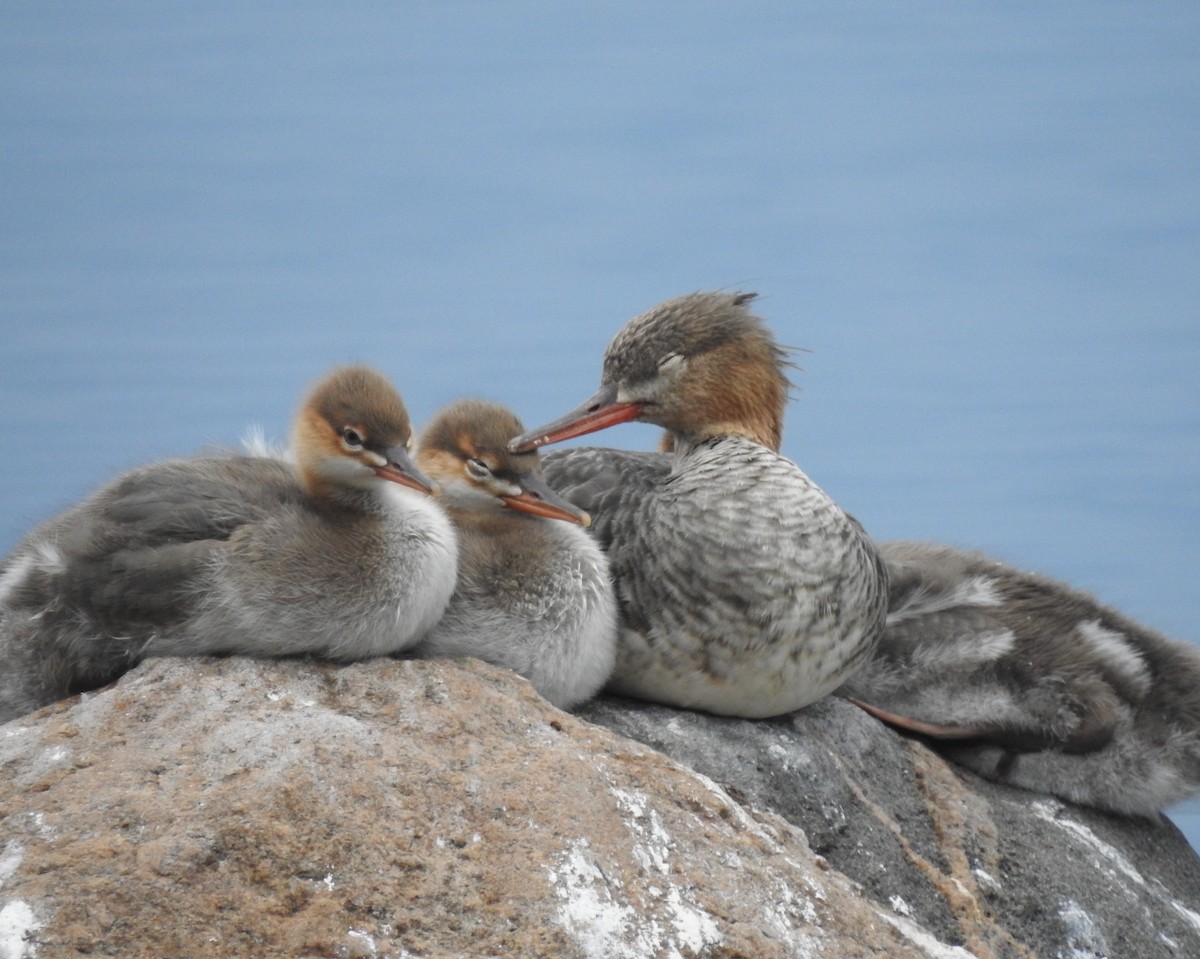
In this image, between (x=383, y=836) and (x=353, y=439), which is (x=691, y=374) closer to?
(x=353, y=439)

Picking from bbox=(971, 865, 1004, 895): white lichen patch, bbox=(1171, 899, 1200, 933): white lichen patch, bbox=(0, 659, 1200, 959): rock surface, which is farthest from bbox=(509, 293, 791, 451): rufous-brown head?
bbox=(1171, 899, 1200, 933): white lichen patch

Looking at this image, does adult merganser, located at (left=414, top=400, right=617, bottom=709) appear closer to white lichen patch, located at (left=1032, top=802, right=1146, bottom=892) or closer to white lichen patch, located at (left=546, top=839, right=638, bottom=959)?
white lichen patch, located at (left=546, top=839, right=638, bottom=959)

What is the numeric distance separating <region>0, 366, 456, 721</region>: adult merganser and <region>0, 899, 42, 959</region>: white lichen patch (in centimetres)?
66

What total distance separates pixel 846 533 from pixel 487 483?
2.87 feet

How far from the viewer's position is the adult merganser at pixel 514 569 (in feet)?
11.1

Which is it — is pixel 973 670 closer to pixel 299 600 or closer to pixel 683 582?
pixel 683 582

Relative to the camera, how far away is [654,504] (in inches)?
151

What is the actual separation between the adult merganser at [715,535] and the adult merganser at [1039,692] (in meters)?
0.39

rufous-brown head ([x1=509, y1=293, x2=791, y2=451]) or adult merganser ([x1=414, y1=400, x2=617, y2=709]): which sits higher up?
rufous-brown head ([x1=509, y1=293, x2=791, y2=451])

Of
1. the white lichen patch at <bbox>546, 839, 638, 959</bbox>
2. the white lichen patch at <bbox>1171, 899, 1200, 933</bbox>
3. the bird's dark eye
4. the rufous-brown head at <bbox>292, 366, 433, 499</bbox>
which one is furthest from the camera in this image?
the white lichen patch at <bbox>1171, 899, 1200, 933</bbox>

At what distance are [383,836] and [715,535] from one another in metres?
1.25

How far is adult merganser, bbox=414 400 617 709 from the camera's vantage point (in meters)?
3.38

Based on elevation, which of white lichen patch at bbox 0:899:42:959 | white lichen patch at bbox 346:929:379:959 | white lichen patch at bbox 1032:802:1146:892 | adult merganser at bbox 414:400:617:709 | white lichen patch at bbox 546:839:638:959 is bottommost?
white lichen patch at bbox 1032:802:1146:892

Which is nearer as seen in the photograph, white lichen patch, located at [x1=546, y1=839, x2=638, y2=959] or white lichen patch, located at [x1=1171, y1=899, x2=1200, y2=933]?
white lichen patch, located at [x1=546, y1=839, x2=638, y2=959]
